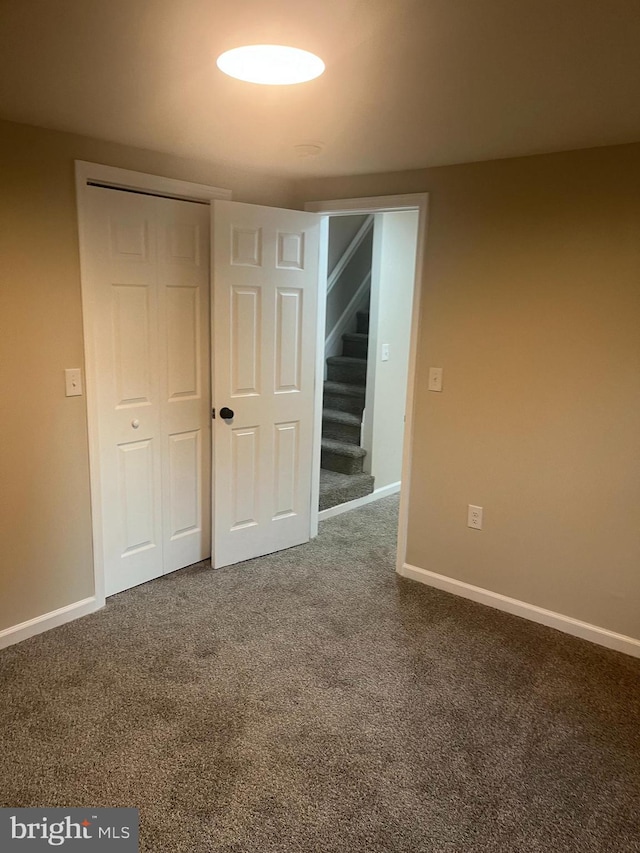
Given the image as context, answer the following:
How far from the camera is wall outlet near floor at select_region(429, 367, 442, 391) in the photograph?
3.04m

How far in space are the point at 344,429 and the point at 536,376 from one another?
2.02m

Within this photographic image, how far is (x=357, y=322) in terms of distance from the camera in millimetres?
5430

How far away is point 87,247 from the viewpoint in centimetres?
259

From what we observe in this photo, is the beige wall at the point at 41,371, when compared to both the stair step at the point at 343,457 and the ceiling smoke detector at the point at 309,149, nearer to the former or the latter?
the ceiling smoke detector at the point at 309,149

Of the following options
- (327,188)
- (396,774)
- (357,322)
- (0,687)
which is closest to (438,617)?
(396,774)

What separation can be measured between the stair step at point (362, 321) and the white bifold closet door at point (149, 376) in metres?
2.48

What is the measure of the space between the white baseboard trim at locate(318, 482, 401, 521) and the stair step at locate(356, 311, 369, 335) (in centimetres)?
150

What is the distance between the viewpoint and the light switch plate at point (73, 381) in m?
2.59

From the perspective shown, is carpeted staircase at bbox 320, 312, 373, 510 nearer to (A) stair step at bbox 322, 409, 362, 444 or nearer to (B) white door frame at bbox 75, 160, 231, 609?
(A) stair step at bbox 322, 409, 362, 444

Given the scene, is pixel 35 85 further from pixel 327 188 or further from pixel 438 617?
pixel 438 617

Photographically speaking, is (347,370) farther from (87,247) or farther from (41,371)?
(41,371)

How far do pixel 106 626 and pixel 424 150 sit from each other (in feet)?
8.27

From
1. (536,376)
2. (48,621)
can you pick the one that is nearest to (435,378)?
(536,376)

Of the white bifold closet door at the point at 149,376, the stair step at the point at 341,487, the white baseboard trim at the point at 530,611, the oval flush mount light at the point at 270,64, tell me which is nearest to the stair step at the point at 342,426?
the stair step at the point at 341,487
